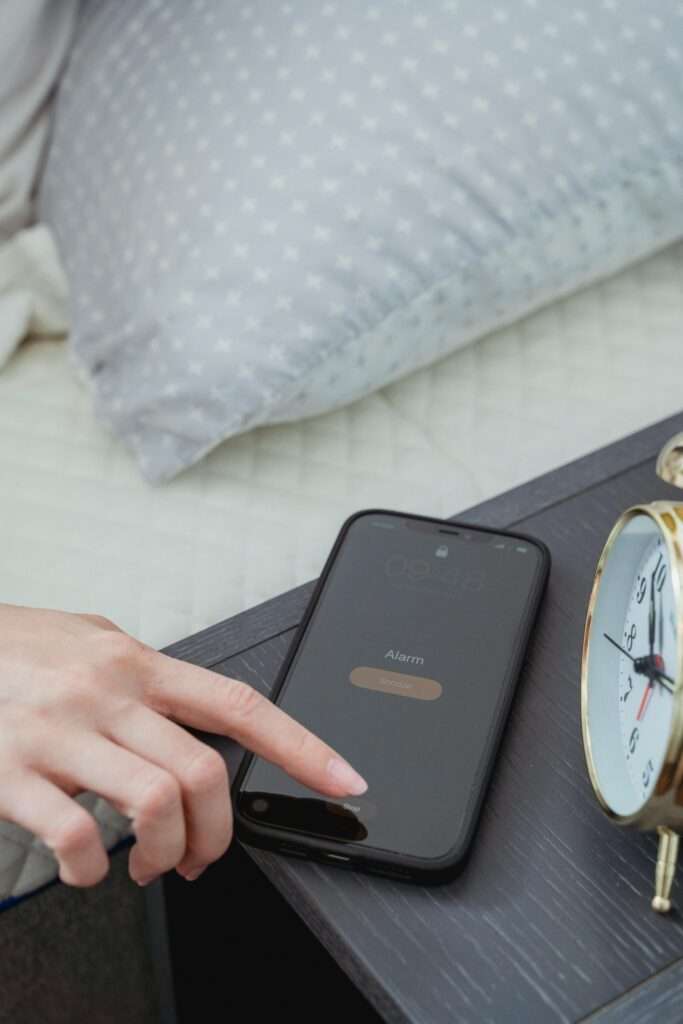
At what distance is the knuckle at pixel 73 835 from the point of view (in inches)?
14.9

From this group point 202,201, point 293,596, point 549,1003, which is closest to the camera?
point 549,1003

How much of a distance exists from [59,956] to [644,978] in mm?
407

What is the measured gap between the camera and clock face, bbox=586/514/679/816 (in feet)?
1.25

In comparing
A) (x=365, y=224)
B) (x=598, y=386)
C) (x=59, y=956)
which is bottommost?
(x=59, y=956)

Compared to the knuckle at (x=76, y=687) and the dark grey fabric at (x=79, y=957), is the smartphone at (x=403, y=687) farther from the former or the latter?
the dark grey fabric at (x=79, y=957)

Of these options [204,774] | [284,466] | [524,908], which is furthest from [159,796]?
[284,466]

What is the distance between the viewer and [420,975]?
1.23ft

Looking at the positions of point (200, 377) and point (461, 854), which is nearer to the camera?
point (461, 854)

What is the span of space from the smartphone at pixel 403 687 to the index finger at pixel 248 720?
2 centimetres

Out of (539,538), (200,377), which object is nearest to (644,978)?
(539,538)

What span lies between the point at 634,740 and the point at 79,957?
1.37 feet

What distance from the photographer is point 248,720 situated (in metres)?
0.42

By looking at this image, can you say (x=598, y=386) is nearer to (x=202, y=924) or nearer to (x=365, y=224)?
(x=365, y=224)

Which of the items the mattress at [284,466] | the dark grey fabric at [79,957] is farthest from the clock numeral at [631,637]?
the dark grey fabric at [79,957]
